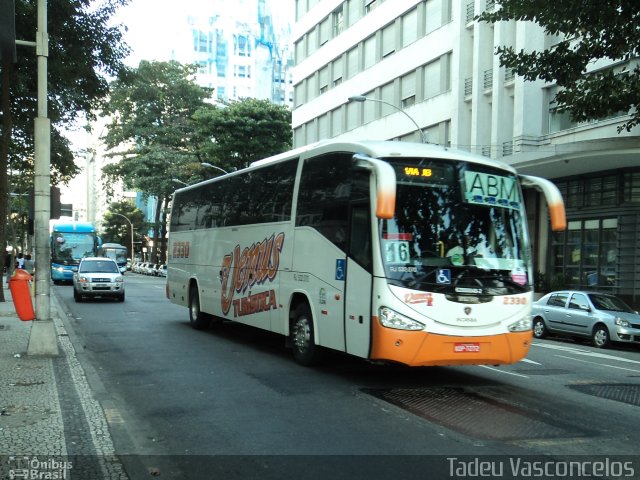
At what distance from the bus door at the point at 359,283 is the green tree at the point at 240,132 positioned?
121ft

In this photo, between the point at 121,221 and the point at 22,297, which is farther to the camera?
the point at 121,221

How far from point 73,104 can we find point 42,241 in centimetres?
975

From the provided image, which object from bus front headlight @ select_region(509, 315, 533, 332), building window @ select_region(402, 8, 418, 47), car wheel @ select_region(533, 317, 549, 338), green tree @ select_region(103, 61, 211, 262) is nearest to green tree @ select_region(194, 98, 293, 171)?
green tree @ select_region(103, 61, 211, 262)

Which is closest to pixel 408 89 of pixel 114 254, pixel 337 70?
pixel 337 70

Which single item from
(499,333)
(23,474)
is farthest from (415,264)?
(23,474)

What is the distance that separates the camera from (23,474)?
4.83 meters

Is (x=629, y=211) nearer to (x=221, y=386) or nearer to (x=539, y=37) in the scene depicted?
(x=539, y=37)

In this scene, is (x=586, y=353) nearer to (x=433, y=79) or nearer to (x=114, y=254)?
(x=433, y=79)

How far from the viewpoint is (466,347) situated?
8055 mm

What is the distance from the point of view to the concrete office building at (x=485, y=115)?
2270cm

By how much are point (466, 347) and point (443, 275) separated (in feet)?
3.10

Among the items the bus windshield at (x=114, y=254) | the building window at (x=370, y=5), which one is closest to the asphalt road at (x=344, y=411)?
the building window at (x=370, y=5)

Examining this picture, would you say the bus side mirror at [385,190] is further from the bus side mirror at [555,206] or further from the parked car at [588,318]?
the parked car at [588,318]

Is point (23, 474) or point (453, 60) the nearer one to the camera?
point (23, 474)
